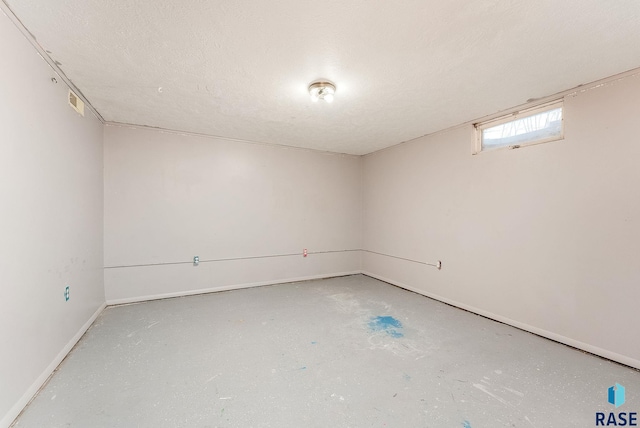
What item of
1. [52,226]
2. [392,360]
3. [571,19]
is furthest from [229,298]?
[571,19]

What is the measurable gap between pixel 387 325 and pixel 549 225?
184cm

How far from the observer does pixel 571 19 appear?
151 cm

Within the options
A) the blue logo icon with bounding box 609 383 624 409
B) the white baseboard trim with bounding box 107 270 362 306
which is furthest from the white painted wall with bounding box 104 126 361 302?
the blue logo icon with bounding box 609 383 624 409

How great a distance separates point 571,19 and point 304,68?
1.65 metres

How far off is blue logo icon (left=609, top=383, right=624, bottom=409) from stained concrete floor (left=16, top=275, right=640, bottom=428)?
0.03m

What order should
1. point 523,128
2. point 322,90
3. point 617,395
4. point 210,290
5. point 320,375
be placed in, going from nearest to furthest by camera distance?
point 617,395 < point 320,375 < point 322,90 < point 523,128 < point 210,290

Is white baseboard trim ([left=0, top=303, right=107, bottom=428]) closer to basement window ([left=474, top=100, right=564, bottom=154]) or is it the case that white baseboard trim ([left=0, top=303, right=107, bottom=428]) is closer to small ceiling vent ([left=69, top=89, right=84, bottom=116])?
small ceiling vent ([left=69, top=89, right=84, bottom=116])

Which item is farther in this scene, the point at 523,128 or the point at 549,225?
the point at 523,128

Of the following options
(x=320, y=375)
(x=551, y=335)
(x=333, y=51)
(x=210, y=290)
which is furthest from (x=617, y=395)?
(x=210, y=290)

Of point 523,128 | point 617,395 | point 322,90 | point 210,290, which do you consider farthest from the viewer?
point 210,290

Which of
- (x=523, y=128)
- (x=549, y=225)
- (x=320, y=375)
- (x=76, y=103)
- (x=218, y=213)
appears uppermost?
(x=76, y=103)

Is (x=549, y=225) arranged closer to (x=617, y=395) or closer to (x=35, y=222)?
(x=617, y=395)

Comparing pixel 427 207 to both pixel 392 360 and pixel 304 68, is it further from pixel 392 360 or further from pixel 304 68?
pixel 304 68

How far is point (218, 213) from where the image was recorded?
394 cm
